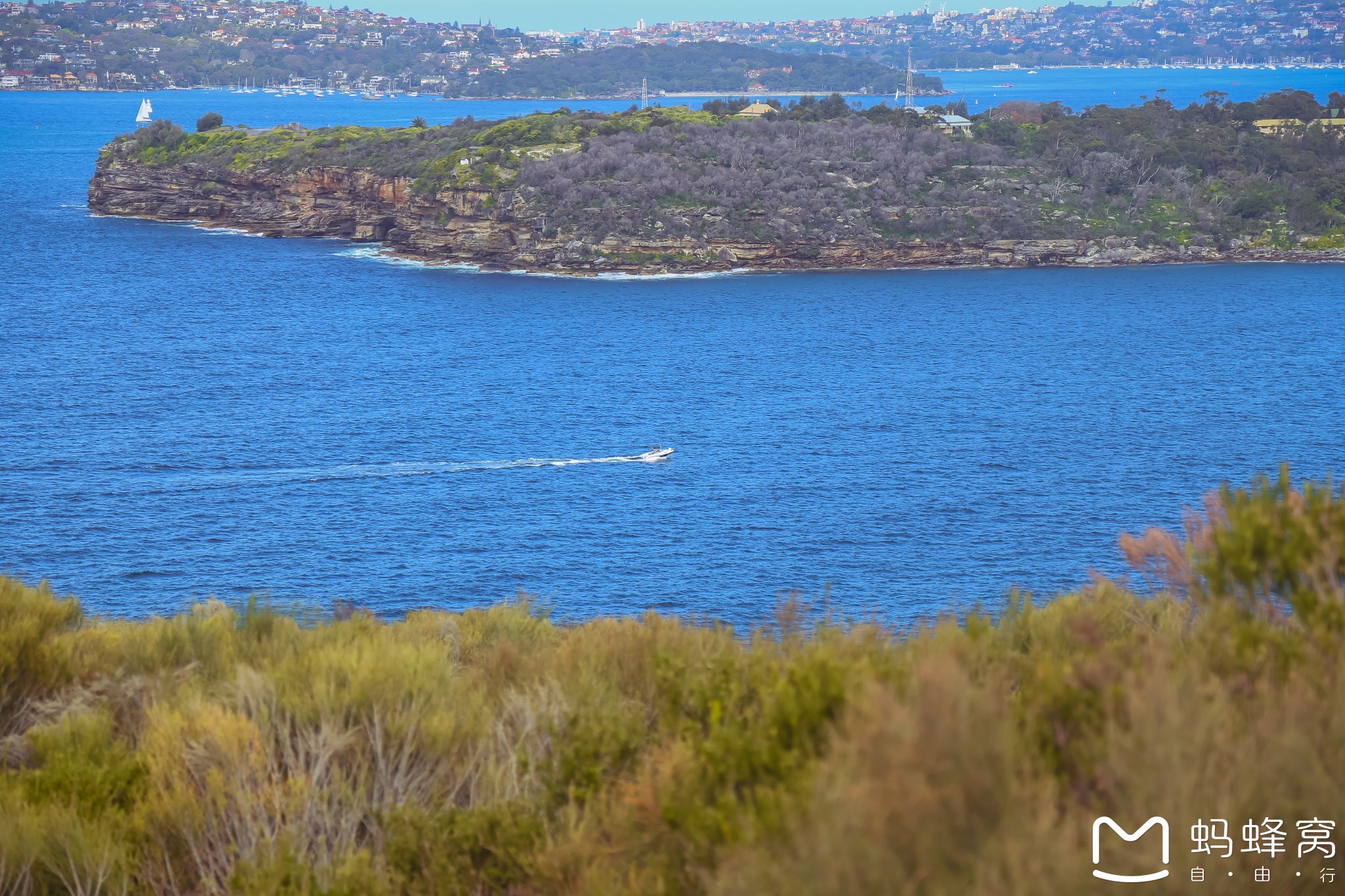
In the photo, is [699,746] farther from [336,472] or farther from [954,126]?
[954,126]

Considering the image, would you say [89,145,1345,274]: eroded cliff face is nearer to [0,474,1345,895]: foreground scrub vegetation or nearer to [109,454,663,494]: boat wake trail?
[109,454,663,494]: boat wake trail

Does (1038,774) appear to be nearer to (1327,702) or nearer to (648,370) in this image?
(1327,702)

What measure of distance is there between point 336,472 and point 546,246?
59934 millimetres

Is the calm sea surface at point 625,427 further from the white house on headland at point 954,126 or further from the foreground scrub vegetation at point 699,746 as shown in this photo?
the white house on headland at point 954,126

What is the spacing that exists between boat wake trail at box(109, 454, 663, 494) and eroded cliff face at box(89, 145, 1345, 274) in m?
54.4

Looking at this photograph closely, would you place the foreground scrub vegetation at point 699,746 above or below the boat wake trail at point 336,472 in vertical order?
above

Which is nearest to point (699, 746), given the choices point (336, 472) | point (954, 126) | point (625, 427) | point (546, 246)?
point (336, 472)

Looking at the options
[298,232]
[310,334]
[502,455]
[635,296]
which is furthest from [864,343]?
[298,232]

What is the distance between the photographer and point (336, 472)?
54094mm

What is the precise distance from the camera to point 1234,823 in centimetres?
670

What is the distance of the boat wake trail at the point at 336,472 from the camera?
51406 millimetres

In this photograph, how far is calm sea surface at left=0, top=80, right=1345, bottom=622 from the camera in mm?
43656

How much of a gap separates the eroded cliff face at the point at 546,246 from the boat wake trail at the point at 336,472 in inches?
2141

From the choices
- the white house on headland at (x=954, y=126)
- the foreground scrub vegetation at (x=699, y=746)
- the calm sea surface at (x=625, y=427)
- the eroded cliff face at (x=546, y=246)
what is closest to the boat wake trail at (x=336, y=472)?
the calm sea surface at (x=625, y=427)
